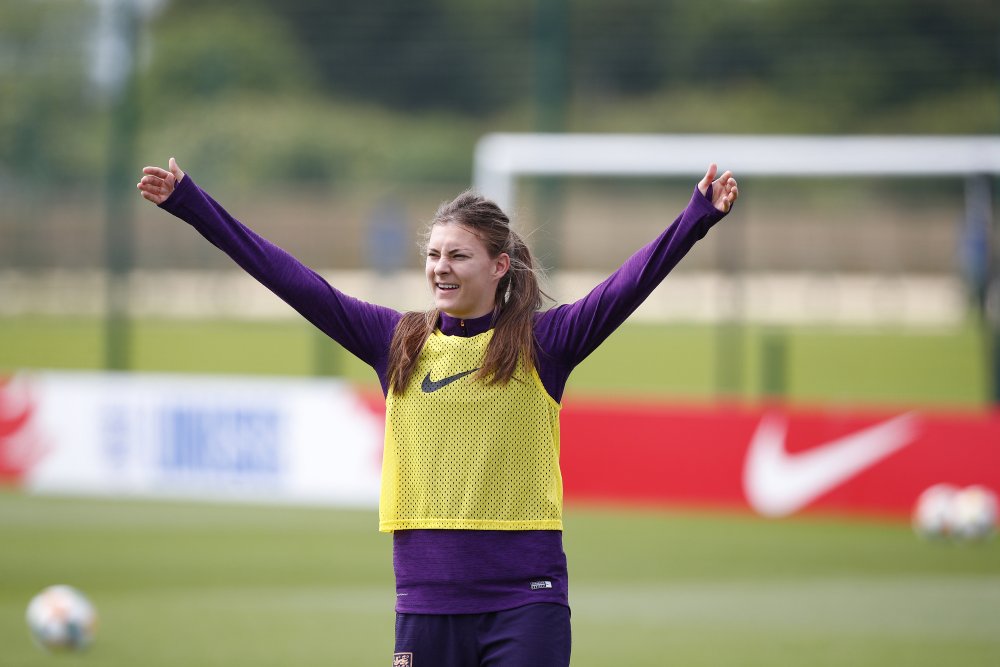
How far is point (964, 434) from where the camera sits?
36.8 feet

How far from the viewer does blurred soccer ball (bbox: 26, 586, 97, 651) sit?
7281 mm

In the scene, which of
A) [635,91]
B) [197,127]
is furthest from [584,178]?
[635,91]

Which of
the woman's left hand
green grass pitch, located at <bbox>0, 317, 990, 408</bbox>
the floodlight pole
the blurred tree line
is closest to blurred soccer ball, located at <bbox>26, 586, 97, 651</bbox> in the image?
the woman's left hand

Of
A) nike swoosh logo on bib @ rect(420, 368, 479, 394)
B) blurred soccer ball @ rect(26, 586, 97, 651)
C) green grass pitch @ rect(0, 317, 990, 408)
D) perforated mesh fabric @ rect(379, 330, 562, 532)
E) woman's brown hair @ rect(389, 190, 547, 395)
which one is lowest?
blurred soccer ball @ rect(26, 586, 97, 651)

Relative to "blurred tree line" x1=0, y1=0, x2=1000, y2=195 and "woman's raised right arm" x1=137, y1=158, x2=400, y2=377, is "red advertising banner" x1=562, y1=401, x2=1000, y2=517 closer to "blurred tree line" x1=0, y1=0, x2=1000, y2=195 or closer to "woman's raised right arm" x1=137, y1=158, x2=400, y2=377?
"blurred tree line" x1=0, y1=0, x2=1000, y2=195

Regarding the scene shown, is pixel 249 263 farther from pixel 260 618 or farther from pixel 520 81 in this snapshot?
pixel 520 81

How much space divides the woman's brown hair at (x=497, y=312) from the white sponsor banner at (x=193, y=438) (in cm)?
819

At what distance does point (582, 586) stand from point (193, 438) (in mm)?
4584

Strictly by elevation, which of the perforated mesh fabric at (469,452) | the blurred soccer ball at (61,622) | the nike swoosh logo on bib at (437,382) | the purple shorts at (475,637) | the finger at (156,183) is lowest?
the blurred soccer ball at (61,622)

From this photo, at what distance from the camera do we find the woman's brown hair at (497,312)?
3840mm

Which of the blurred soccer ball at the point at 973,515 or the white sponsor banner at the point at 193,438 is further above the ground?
the white sponsor banner at the point at 193,438

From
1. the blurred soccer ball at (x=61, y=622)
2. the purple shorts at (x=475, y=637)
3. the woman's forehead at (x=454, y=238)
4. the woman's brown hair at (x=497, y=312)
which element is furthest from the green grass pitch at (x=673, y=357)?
the purple shorts at (x=475, y=637)

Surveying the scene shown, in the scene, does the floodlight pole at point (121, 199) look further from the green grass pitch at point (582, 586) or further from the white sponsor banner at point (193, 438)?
the green grass pitch at point (582, 586)

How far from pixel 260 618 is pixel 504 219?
190 inches
